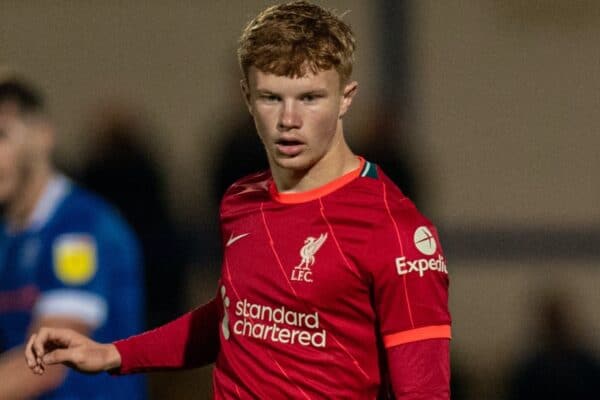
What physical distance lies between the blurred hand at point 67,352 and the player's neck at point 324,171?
0.50 meters

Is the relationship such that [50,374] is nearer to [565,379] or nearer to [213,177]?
[213,177]

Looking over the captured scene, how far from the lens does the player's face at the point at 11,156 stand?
4059mm

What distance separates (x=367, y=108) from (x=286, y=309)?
2.42 m

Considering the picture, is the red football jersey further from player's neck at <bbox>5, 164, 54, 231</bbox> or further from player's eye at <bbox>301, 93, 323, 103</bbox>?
player's neck at <bbox>5, 164, 54, 231</bbox>

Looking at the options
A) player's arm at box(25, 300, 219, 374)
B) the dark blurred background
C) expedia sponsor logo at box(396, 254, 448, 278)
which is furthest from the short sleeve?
the dark blurred background

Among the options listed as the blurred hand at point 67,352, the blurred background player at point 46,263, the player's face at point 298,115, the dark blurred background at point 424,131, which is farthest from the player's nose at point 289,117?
the dark blurred background at point 424,131

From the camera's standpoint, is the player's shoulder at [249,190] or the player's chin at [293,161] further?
the player's shoulder at [249,190]

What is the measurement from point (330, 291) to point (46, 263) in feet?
5.38

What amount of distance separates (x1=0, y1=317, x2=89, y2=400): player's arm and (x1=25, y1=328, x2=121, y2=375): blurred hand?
44.6 inches

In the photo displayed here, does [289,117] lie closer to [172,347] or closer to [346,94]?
[346,94]

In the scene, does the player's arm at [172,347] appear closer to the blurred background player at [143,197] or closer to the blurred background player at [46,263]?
the blurred background player at [46,263]

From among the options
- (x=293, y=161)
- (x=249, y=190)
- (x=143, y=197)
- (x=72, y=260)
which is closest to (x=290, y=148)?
(x=293, y=161)

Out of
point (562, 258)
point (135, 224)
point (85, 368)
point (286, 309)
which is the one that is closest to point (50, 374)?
A: point (135, 224)

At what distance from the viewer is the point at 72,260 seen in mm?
3791
